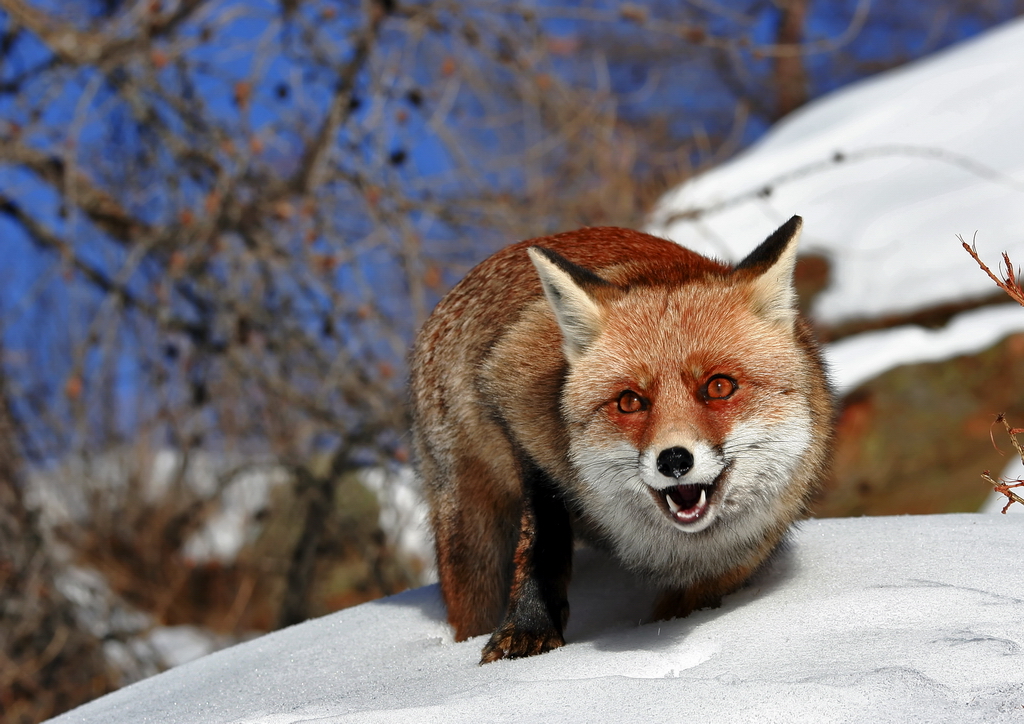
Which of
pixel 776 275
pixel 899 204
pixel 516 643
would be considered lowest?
pixel 516 643

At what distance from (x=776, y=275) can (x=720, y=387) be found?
0.47m

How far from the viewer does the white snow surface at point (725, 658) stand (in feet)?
7.27

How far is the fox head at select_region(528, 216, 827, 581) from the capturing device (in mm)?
2676

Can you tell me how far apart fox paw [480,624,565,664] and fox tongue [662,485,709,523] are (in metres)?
0.65

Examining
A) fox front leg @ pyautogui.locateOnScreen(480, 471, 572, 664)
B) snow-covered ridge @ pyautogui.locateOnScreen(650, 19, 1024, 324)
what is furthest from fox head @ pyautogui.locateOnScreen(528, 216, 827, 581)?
snow-covered ridge @ pyautogui.locateOnScreen(650, 19, 1024, 324)

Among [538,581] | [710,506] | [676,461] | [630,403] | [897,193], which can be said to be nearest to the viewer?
[676,461]

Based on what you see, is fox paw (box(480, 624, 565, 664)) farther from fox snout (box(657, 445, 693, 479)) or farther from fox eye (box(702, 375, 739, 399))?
fox eye (box(702, 375, 739, 399))

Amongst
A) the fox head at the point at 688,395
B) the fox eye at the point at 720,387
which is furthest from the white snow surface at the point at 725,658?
the fox eye at the point at 720,387

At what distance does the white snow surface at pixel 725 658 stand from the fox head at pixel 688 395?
1.07ft

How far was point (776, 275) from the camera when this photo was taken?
299 cm

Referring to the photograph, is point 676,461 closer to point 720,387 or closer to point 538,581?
point 720,387

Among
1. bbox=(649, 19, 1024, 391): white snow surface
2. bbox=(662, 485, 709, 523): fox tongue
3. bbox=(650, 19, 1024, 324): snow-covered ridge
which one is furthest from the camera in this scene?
bbox=(650, 19, 1024, 324): snow-covered ridge

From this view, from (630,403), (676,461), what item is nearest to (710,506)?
(676,461)

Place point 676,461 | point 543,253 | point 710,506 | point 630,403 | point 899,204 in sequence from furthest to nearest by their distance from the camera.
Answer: point 899,204, point 543,253, point 630,403, point 710,506, point 676,461
